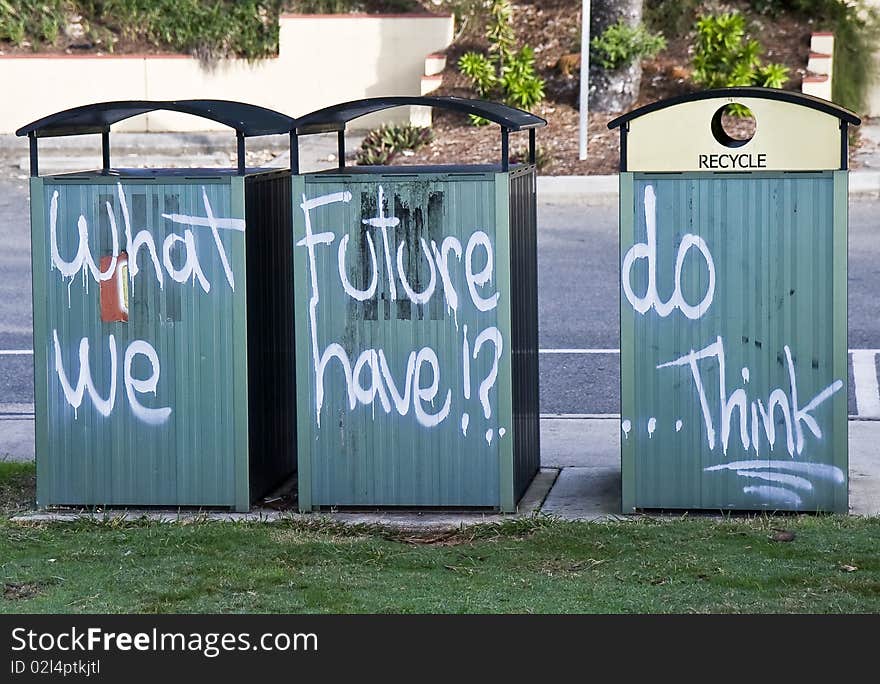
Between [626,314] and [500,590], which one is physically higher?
[626,314]

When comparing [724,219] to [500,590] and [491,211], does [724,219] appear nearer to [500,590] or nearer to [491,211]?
[491,211]

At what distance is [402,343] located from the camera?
6.71 metres

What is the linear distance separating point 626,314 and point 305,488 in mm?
1626

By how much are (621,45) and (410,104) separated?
47.6ft

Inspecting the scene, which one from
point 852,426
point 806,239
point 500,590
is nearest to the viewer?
point 500,590

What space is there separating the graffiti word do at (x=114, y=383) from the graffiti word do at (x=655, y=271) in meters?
2.12

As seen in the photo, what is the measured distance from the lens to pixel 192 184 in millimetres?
6664

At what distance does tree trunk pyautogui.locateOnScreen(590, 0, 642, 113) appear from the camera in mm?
20734

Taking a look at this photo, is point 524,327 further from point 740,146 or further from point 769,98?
point 769,98

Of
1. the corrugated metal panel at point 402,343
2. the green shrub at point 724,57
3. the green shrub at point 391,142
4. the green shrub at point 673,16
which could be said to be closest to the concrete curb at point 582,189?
the green shrub at point 391,142

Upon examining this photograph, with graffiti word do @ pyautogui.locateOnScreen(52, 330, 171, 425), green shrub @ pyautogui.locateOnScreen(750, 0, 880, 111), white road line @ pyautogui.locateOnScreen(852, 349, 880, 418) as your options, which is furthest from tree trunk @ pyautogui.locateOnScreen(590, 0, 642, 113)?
graffiti word do @ pyautogui.locateOnScreen(52, 330, 171, 425)

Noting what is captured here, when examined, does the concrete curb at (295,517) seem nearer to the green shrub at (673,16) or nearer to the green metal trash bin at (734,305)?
the green metal trash bin at (734,305)

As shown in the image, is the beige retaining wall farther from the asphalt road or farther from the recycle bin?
the recycle bin

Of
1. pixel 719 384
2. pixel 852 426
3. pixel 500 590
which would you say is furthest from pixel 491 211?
pixel 852 426
